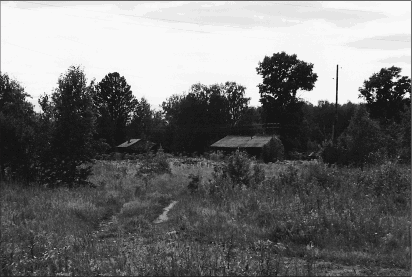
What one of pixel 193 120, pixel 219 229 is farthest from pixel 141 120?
pixel 219 229

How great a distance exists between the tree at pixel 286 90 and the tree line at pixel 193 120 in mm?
133

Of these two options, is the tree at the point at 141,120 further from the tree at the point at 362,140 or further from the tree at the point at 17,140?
the tree at the point at 17,140

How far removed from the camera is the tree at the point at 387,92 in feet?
166

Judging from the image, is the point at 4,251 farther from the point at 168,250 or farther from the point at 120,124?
the point at 120,124

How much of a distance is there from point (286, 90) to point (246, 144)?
10.3m

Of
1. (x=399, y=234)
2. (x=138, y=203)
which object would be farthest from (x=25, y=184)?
(x=399, y=234)

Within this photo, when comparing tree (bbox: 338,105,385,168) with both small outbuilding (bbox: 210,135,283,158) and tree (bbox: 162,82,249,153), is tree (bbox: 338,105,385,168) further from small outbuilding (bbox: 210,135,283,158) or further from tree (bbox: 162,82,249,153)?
tree (bbox: 162,82,249,153)

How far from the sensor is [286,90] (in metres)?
53.6

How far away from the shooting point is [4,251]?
6426 millimetres

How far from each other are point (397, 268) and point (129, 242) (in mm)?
4633

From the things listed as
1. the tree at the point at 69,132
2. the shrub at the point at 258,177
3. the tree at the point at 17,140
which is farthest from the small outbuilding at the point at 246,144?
the tree at the point at 17,140

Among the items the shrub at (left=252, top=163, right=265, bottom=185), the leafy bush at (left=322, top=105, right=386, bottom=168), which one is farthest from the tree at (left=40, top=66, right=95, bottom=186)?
the leafy bush at (left=322, top=105, right=386, bottom=168)

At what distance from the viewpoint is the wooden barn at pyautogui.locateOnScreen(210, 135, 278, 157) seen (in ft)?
156

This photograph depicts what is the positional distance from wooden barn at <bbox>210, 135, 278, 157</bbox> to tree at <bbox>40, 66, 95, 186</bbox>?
31707 millimetres
